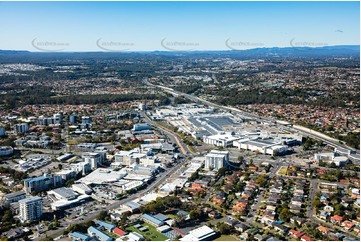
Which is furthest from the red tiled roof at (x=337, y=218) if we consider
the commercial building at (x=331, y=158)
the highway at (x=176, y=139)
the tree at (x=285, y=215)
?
the highway at (x=176, y=139)

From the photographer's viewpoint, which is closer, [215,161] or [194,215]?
[194,215]

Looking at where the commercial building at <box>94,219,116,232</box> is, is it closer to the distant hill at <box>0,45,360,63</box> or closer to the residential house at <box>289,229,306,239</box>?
the residential house at <box>289,229,306,239</box>

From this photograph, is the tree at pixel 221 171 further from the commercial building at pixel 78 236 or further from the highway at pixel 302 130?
the commercial building at pixel 78 236

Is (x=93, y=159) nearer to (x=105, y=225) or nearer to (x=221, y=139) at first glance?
(x=105, y=225)

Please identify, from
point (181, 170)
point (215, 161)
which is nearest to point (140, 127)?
point (181, 170)

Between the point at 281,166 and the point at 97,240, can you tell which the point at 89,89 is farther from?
the point at 97,240
